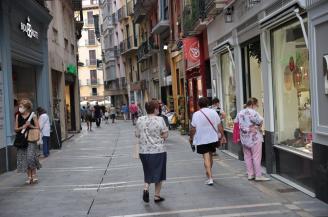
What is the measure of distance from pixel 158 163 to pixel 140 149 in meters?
0.37

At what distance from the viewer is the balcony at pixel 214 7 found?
15102mm

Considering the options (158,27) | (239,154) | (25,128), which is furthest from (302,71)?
(158,27)

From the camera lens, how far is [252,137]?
10477mm

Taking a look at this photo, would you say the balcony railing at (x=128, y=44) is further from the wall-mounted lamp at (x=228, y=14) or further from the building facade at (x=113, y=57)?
the wall-mounted lamp at (x=228, y=14)

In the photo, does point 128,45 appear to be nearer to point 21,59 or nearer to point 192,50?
point 192,50

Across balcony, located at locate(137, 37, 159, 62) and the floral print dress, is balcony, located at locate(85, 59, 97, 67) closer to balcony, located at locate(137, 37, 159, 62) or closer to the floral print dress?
balcony, located at locate(137, 37, 159, 62)

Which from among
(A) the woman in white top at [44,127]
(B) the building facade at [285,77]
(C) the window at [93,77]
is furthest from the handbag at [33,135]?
(C) the window at [93,77]

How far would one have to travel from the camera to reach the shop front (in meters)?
14.4

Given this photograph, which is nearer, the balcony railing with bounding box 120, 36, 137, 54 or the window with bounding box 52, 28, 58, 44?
the window with bounding box 52, 28, 58, 44

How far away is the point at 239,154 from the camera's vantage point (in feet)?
46.5

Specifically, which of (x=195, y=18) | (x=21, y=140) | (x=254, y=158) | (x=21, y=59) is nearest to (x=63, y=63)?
(x=195, y=18)

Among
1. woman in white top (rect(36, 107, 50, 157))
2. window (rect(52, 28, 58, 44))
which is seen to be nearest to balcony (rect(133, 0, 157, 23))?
window (rect(52, 28, 58, 44))

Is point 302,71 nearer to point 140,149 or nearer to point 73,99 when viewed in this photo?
point 140,149

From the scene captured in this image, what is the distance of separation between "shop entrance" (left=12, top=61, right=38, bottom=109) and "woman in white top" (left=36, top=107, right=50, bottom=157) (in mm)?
1091
